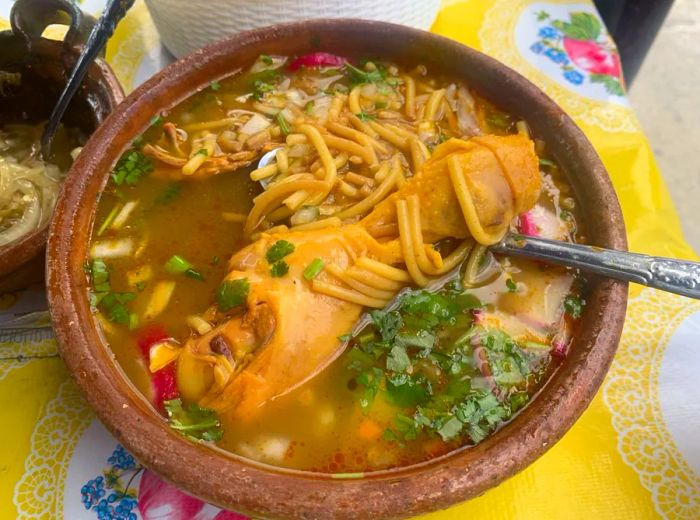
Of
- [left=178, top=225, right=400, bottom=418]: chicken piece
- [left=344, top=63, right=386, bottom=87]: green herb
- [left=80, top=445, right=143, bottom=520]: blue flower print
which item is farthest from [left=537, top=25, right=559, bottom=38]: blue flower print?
[left=80, top=445, right=143, bottom=520]: blue flower print

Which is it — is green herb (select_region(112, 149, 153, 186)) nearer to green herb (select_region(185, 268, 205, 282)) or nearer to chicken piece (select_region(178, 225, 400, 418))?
green herb (select_region(185, 268, 205, 282))

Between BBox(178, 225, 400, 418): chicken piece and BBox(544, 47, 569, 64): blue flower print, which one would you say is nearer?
BBox(178, 225, 400, 418): chicken piece

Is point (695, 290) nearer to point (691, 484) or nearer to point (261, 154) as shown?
point (691, 484)

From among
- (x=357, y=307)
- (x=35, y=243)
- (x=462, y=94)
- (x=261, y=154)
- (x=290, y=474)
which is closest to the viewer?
(x=290, y=474)

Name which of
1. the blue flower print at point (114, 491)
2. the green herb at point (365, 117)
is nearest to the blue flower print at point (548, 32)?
the green herb at point (365, 117)

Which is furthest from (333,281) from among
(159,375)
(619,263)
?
(619,263)

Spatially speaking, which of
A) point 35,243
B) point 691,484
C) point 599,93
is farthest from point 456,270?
point 599,93
